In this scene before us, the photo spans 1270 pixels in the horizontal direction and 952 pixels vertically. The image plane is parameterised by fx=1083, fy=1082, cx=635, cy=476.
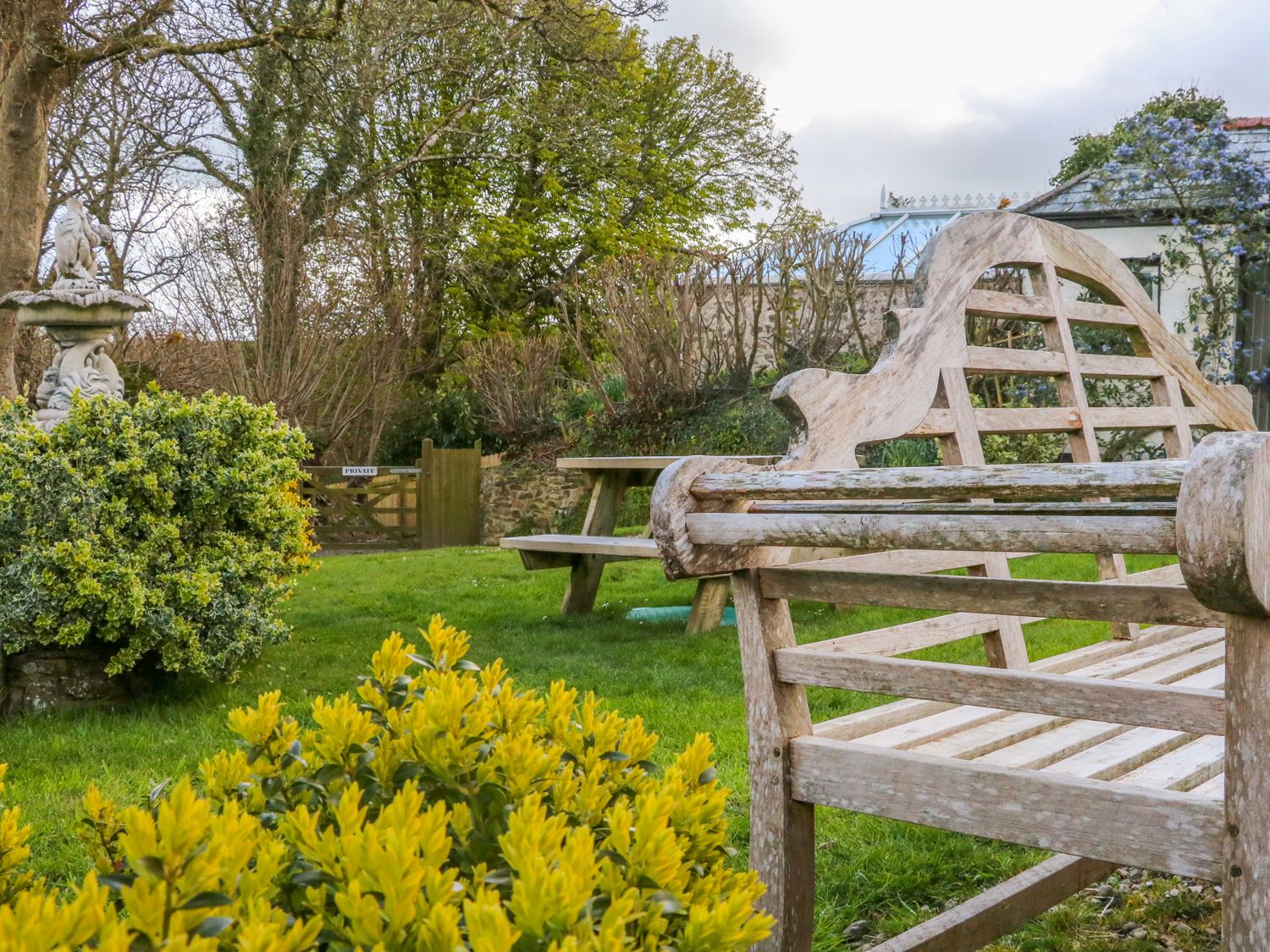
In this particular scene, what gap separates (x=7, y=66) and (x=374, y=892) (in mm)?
10558

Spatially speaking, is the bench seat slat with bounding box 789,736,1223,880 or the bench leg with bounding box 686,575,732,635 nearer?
the bench seat slat with bounding box 789,736,1223,880

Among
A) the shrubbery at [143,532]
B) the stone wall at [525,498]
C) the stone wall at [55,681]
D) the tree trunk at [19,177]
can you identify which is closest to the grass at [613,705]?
the stone wall at [55,681]

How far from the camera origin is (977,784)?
1694 millimetres

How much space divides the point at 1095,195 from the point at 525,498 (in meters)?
7.88

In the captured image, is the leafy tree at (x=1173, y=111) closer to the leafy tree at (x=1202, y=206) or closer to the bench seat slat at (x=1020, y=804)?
the leafy tree at (x=1202, y=206)

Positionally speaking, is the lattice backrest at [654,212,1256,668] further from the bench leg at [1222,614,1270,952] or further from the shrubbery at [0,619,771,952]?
the bench leg at [1222,614,1270,952]

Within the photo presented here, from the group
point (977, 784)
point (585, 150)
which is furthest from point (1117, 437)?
point (977, 784)

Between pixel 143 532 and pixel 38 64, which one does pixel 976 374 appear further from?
pixel 38 64

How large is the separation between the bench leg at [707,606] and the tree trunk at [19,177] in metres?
6.66

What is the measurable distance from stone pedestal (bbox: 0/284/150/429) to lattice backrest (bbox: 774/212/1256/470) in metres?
4.90

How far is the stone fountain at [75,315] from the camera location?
5.93 metres

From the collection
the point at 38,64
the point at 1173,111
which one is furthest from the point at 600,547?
the point at 1173,111

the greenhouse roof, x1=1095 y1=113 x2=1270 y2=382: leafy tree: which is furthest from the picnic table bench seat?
the greenhouse roof

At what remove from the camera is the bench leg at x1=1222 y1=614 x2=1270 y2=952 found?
1.37 m
